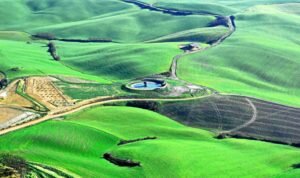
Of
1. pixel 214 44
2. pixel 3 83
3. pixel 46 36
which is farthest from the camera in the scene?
pixel 46 36

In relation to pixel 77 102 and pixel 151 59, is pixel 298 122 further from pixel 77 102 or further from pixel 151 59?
pixel 151 59

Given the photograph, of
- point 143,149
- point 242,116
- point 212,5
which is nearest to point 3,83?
point 143,149

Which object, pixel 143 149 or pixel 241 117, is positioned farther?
pixel 241 117

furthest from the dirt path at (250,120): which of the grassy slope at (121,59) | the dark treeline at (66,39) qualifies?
the dark treeline at (66,39)

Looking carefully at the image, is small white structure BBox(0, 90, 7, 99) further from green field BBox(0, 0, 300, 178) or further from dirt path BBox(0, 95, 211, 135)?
dirt path BBox(0, 95, 211, 135)

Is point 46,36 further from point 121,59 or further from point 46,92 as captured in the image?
point 46,92

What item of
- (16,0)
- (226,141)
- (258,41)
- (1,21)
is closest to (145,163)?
(226,141)
